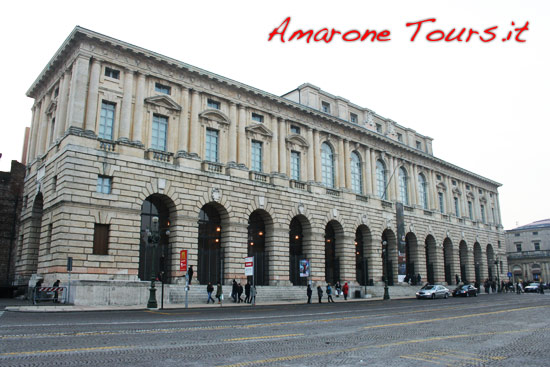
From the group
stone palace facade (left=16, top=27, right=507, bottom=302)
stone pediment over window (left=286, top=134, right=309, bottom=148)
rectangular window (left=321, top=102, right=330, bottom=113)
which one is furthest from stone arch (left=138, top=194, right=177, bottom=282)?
rectangular window (left=321, top=102, right=330, bottom=113)

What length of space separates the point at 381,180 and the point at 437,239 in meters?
11.9

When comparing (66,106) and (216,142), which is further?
(216,142)

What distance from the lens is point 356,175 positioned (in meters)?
48.9

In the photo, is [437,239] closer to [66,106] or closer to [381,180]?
[381,180]

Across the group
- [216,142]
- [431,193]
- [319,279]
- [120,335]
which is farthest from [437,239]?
[120,335]

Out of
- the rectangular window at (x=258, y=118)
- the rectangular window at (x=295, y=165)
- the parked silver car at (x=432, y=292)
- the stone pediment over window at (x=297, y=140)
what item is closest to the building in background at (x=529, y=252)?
the parked silver car at (x=432, y=292)

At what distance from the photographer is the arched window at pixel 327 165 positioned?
45375 mm

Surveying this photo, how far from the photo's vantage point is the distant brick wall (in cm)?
3834

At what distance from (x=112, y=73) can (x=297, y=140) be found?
1725 cm

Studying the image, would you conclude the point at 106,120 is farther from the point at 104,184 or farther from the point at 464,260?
the point at 464,260

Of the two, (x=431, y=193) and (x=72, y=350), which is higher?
(x=431, y=193)

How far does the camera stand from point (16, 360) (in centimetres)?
829

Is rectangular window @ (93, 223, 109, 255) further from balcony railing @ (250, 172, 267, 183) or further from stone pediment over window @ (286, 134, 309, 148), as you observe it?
stone pediment over window @ (286, 134, 309, 148)

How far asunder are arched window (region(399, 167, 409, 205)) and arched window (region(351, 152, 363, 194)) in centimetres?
754
